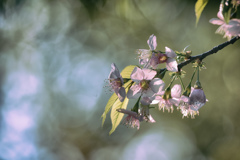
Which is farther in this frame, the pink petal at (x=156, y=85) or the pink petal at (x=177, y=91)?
the pink petal at (x=177, y=91)

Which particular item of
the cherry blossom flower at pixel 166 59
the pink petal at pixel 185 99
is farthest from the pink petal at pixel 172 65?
the pink petal at pixel 185 99

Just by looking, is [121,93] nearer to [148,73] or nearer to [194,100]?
[148,73]

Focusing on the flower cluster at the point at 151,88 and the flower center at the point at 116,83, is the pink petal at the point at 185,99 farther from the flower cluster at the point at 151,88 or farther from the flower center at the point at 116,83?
the flower center at the point at 116,83

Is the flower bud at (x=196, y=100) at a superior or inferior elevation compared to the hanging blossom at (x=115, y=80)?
inferior

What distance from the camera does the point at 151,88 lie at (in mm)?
624

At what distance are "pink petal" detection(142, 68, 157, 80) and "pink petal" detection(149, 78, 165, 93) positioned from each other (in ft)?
0.04

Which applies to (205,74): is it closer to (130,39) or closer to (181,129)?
(181,129)

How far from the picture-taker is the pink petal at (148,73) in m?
0.60

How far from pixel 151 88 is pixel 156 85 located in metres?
0.02

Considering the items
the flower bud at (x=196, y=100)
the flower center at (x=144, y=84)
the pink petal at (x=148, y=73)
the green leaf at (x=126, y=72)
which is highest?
the green leaf at (x=126, y=72)

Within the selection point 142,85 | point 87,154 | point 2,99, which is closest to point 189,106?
point 142,85

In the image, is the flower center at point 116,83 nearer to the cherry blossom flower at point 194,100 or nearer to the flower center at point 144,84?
the flower center at point 144,84

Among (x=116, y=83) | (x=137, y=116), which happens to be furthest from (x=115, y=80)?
(x=137, y=116)

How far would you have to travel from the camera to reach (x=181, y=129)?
10.3 feet
